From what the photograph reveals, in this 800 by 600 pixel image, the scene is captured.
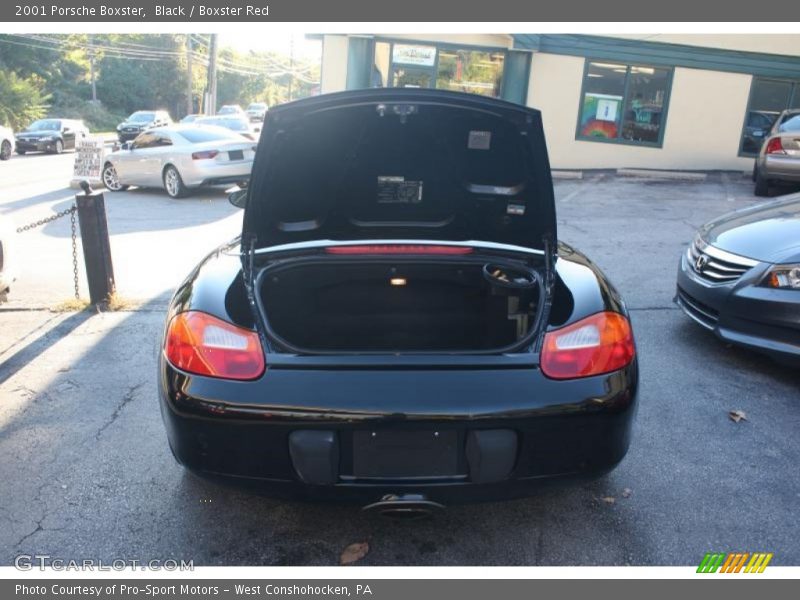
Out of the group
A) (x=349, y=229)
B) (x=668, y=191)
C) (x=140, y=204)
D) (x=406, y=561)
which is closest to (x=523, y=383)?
(x=406, y=561)

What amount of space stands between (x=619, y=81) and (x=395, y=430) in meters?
15.4

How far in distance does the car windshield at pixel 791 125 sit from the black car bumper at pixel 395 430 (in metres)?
10.3

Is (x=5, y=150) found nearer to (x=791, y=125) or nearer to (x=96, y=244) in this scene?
(x=96, y=244)

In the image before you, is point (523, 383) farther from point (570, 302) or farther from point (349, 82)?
point (349, 82)

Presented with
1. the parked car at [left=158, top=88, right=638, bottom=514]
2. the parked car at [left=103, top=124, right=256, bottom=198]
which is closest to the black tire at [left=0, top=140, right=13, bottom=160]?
the parked car at [left=103, top=124, right=256, bottom=198]

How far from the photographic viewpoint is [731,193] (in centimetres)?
1261

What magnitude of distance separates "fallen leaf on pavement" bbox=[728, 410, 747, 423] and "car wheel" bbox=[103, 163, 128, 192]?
13.7 m

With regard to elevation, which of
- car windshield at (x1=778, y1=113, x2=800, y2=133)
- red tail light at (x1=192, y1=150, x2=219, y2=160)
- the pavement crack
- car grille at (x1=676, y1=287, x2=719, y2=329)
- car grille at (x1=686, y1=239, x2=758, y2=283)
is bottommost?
the pavement crack

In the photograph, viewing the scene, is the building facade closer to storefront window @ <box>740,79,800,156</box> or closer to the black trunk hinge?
storefront window @ <box>740,79,800,156</box>

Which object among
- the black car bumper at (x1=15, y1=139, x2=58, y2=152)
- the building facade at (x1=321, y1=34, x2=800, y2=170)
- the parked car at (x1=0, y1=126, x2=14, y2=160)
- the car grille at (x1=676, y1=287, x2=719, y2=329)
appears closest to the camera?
the car grille at (x1=676, y1=287, x2=719, y2=329)

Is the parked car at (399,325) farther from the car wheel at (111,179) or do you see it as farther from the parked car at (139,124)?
the parked car at (139,124)

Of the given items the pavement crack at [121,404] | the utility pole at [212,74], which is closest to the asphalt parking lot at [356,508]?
the pavement crack at [121,404]

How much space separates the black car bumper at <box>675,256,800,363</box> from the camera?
366cm

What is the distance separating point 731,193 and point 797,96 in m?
4.75
